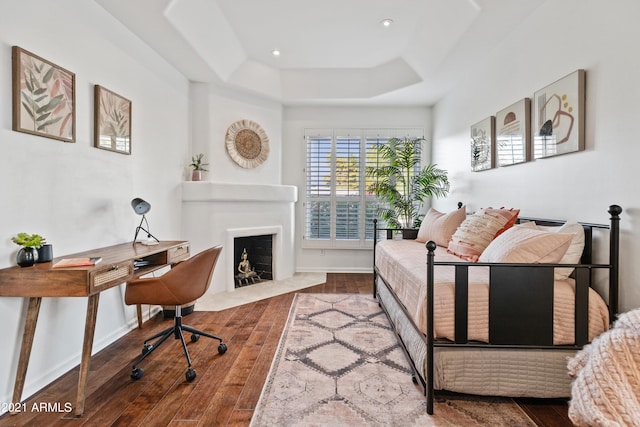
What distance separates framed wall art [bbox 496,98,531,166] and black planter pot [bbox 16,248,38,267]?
3.37 m

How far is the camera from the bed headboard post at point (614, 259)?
1746 mm

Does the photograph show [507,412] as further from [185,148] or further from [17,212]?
[185,148]

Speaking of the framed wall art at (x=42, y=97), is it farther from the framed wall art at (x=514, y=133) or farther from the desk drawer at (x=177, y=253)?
the framed wall art at (x=514, y=133)

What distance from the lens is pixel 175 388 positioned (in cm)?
203

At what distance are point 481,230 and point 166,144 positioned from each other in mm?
3215

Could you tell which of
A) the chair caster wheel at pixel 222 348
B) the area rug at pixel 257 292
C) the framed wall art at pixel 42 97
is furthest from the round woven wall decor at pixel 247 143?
the chair caster wheel at pixel 222 348

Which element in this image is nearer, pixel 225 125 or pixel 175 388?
pixel 175 388

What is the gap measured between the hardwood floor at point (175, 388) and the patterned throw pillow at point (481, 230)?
3.50 ft

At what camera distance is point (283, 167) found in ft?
16.9

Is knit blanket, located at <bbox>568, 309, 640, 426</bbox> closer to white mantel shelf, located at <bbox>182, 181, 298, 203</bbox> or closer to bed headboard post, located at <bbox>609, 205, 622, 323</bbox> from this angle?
bed headboard post, located at <bbox>609, 205, 622, 323</bbox>

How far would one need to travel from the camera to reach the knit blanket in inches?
39.0

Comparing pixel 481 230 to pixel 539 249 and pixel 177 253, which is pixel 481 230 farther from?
pixel 177 253

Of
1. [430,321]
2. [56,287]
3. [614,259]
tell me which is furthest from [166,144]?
[614,259]

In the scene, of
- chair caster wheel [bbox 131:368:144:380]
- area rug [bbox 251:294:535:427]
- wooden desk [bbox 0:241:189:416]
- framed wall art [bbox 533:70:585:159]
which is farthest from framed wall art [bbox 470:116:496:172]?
chair caster wheel [bbox 131:368:144:380]
